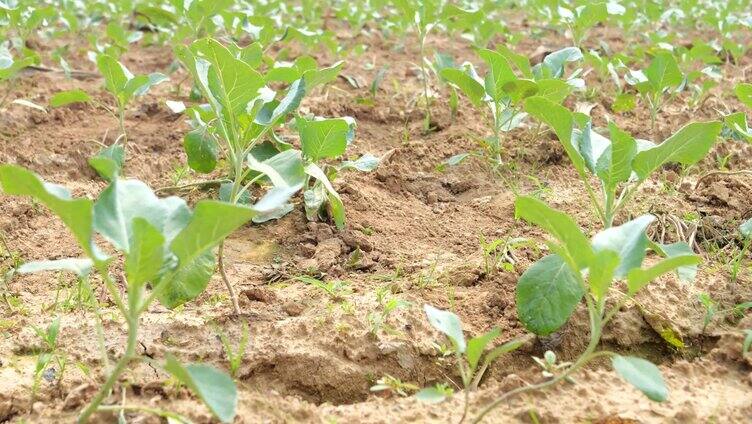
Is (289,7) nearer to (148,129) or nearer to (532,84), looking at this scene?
(148,129)

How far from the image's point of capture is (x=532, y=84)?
2791mm

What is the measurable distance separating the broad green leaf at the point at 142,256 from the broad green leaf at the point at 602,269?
2.51 ft

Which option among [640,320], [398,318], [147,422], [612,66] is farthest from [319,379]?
[612,66]

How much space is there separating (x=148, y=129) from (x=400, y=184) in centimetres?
133

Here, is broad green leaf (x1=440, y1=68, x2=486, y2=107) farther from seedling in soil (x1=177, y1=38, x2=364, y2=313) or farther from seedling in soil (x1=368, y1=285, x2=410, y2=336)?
seedling in soil (x1=368, y1=285, x2=410, y2=336)

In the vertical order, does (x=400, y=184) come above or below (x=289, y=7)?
above

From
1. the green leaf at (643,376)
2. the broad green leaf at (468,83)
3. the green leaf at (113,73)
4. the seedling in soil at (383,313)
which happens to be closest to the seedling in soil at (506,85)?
the broad green leaf at (468,83)

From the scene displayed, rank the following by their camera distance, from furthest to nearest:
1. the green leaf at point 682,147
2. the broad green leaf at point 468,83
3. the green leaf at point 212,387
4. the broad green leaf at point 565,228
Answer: the broad green leaf at point 468,83, the green leaf at point 682,147, the broad green leaf at point 565,228, the green leaf at point 212,387

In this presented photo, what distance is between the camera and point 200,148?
2740mm

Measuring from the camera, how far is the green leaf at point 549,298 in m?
1.84

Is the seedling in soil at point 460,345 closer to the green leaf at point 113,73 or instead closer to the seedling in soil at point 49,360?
the seedling in soil at point 49,360

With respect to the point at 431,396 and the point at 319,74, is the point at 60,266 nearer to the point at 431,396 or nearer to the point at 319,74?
the point at 431,396

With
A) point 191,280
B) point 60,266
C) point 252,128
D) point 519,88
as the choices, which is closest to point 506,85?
point 519,88

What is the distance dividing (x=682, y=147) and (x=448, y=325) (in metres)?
0.88
